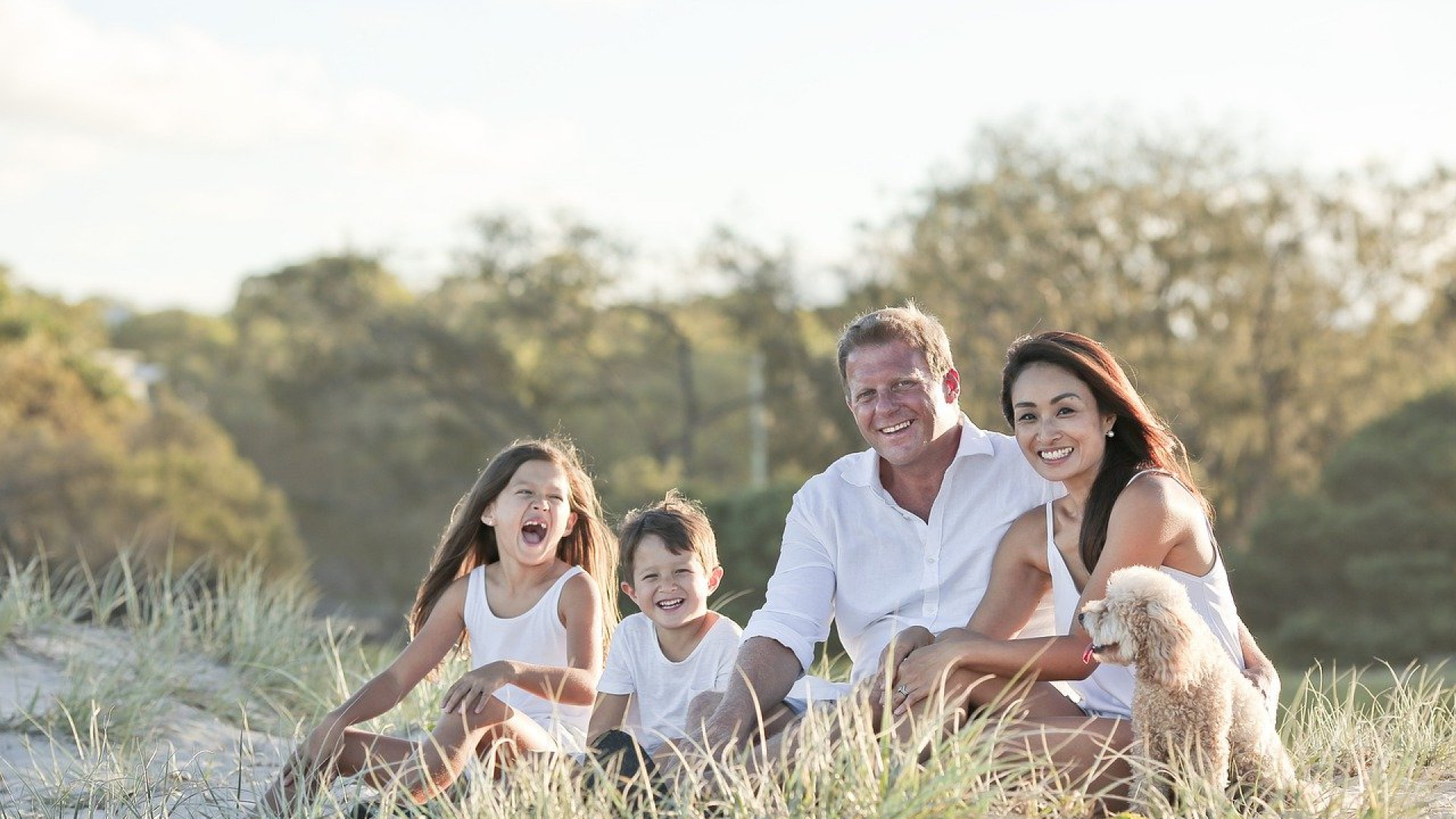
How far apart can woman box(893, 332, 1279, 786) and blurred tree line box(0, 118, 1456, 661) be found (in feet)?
46.6

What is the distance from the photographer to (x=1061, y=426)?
4.29 m

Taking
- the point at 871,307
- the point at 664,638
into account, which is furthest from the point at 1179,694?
the point at 871,307

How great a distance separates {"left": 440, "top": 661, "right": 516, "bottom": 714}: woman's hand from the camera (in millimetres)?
4605

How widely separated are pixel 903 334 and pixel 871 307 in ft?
74.1

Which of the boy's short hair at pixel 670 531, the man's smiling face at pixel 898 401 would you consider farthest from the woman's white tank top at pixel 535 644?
the man's smiling face at pixel 898 401

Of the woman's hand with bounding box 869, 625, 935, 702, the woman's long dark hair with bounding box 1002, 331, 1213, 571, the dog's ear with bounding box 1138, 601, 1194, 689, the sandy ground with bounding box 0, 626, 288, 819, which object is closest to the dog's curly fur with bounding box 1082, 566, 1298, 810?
the dog's ear with bounding box 1138, 601, 1194, 689

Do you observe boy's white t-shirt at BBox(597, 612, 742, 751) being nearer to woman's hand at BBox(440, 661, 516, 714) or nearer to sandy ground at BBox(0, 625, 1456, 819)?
woman's hand at BBox(440, 661, 516, 714)

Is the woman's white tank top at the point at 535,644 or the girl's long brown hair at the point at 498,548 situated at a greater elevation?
the girl's long brown hair at the point at 498,548

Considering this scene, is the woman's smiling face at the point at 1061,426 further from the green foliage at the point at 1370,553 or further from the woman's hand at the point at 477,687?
the green foliage at the point at 1370,553

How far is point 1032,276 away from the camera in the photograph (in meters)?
26.5

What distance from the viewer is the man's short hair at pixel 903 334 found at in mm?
4680

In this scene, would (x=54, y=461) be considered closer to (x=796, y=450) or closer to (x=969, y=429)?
(x=796, y=450)

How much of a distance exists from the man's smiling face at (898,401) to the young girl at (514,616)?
4.17 ft

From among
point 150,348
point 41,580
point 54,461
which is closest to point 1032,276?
point 54,461
